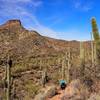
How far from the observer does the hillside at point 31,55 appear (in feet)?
89.1

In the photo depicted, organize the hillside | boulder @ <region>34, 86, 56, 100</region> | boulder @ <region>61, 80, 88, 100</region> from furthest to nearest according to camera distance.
Result: the hillside, boulder @ <region>34, 86, 56, 100</region>, boulder @ <region>61, 80, 88, 100</region>

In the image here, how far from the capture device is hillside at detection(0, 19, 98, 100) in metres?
27.2

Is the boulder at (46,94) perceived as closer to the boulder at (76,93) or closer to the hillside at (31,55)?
the boulder at (76,93)

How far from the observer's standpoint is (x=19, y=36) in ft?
181

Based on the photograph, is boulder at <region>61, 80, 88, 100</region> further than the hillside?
No

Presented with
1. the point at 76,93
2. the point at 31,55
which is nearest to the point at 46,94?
the point at 76,93

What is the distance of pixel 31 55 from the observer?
47.0m

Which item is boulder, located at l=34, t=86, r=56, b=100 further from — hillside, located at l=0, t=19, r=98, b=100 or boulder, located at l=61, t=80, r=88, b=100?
hillside, located at l=0, t=19, r=98, b=100

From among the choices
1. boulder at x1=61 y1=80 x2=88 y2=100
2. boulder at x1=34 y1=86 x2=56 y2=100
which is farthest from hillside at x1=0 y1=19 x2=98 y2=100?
boulder at x1=61 y1=80 x2=88 y2=100

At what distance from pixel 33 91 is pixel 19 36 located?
34.1 meters

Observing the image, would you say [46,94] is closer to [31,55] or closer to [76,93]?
[76,93]

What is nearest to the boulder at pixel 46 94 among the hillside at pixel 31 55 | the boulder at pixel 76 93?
the boulder at pixel 76 93

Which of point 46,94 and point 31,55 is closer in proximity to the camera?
point 46,94

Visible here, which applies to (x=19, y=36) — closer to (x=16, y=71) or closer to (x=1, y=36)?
(x=1, y=36)
